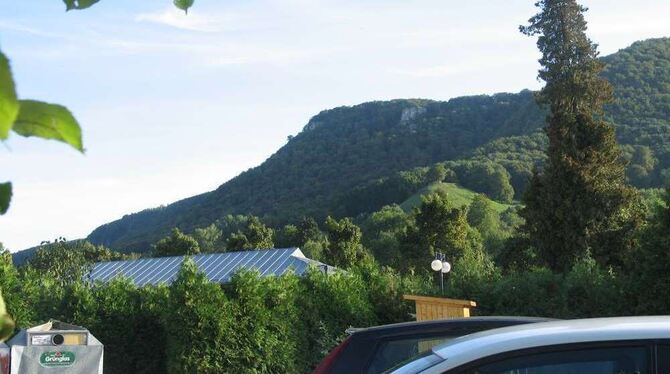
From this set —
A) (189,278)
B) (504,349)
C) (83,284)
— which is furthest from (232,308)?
(504,349)

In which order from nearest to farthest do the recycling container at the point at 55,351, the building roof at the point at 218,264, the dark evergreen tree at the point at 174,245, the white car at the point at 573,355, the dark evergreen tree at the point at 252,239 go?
the white car at the point at 573,355 < the recycling container at the point at 55,351 < the building roof at the point at 218,264 < the dark evergreen tree at the point at 252,239 < the dark evergreen tree at the point at 174,245

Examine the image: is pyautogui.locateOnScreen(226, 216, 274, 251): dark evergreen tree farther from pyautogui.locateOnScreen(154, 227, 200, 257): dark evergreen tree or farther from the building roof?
the building roof

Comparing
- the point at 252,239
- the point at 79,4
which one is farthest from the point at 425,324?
the point at 252,239

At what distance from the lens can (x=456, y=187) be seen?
91625 millimetres

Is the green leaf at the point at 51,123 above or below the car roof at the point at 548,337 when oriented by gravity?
above

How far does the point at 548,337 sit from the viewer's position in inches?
135

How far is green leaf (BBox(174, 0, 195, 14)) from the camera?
1093mm

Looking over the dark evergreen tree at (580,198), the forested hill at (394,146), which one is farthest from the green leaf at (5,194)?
the forested hill at (394,146)

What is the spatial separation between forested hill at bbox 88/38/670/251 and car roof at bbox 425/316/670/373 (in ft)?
234

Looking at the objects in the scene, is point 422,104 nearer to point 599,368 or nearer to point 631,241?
point 631,241

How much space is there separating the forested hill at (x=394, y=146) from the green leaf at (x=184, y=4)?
2920 inches

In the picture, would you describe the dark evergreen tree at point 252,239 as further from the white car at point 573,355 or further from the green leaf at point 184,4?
the green leaf at point 184,4

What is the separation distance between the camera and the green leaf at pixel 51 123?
2.13 ft

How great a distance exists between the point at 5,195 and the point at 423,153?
10764 cm
